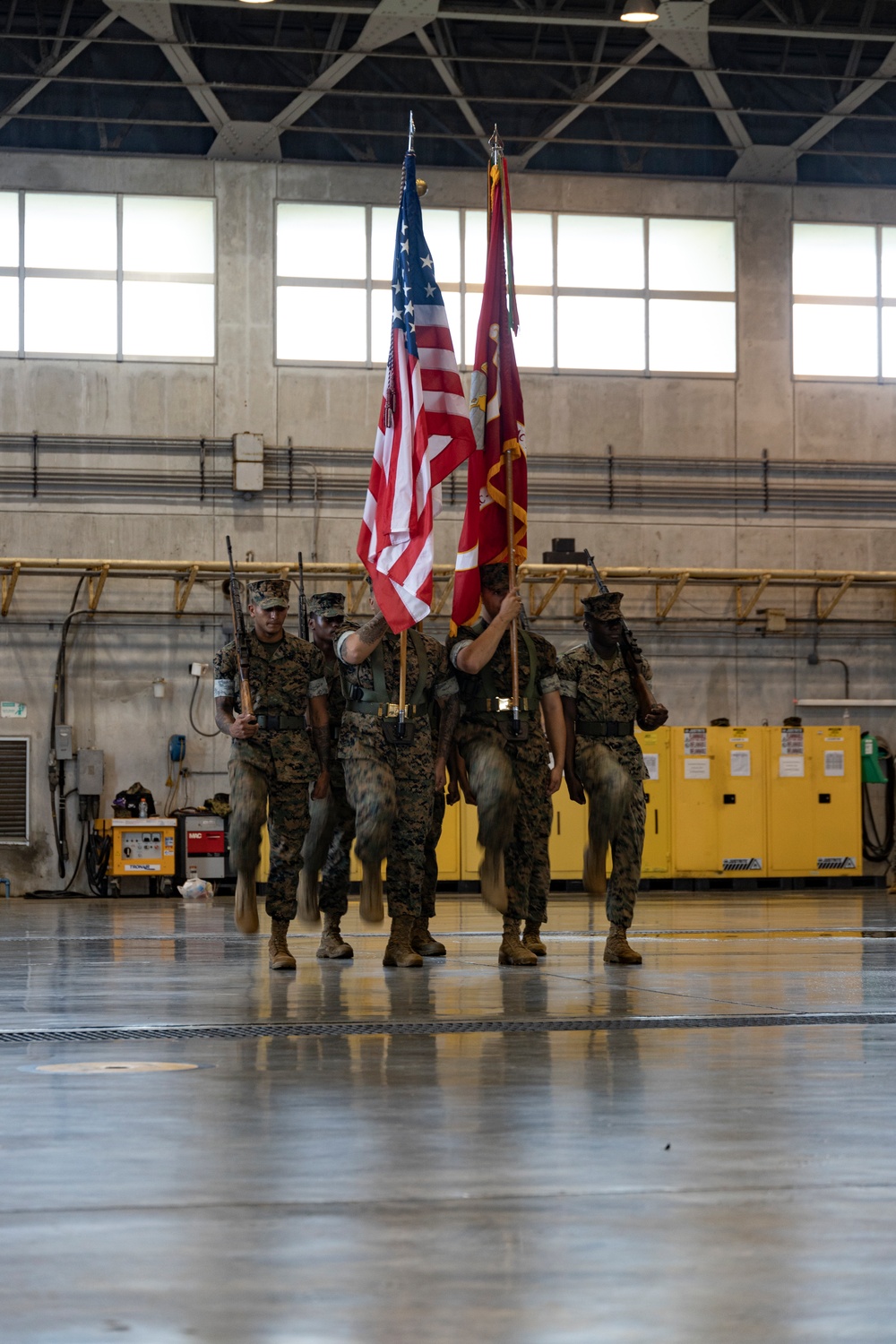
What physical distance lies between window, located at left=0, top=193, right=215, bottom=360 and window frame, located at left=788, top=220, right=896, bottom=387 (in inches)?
296

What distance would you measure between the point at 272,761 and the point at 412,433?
187 cm

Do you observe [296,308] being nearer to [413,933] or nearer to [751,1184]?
[413,933]

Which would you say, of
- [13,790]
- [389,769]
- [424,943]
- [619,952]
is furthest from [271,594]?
[13,790]

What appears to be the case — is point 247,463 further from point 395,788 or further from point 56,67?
point 395,788

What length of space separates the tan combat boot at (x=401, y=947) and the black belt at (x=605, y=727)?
51.4 inches

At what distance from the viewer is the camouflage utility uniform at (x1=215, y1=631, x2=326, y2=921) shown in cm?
794

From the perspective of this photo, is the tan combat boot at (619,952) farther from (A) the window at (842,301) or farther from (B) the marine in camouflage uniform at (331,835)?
(A) the window at (842,301)

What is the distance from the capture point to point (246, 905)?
808 centimetres

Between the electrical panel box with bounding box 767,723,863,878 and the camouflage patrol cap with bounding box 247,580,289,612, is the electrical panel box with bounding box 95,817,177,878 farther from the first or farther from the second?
the camouflage patrol cap with bounding box 247,580,289,612

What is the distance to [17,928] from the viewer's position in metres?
13.1

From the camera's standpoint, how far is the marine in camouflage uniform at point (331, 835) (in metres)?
8.66

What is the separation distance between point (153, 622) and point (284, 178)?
5758 millimetres

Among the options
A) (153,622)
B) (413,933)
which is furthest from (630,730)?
(153,622)

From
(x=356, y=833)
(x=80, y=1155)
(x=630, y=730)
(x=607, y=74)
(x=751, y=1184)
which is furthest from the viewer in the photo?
(x=607, y=74)
